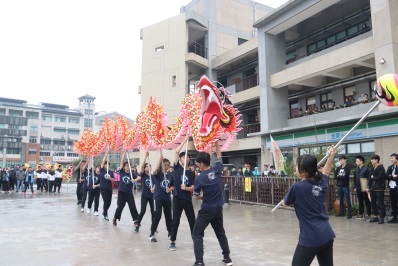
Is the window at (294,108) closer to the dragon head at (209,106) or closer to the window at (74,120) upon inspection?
the dragon head at (209,106)

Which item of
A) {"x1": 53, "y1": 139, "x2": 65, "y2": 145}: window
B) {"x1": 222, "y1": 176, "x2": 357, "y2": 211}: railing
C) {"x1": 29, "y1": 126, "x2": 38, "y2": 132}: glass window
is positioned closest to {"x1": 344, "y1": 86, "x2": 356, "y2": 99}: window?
{"x1": 222, "y1": 176, "x2": 357, "y2": 211}: railing

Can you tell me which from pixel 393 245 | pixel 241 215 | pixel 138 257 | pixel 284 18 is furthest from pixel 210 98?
pixel 284 18

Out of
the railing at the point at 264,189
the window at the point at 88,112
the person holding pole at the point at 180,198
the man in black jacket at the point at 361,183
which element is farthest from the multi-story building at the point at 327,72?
the window at the point at 88,112

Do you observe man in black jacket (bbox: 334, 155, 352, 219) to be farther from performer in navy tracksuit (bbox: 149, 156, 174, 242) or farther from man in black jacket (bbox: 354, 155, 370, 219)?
performer in navy tracksuit (bbox: 149, 156, 174, 242)

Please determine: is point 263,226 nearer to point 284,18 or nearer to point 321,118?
point 321,118

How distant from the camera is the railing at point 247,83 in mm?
24703

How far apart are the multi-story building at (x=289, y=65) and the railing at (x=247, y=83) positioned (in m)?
0.07

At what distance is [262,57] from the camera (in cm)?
2172

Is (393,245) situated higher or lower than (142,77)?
lower

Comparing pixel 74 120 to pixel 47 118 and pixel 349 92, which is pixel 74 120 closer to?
pixel 47 118

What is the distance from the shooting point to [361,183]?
985 cm

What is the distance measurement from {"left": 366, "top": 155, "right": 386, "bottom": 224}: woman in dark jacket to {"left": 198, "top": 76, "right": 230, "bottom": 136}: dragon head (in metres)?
5.52

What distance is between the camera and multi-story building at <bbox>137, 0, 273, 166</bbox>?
1031 inches

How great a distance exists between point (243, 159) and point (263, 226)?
1714 cm
